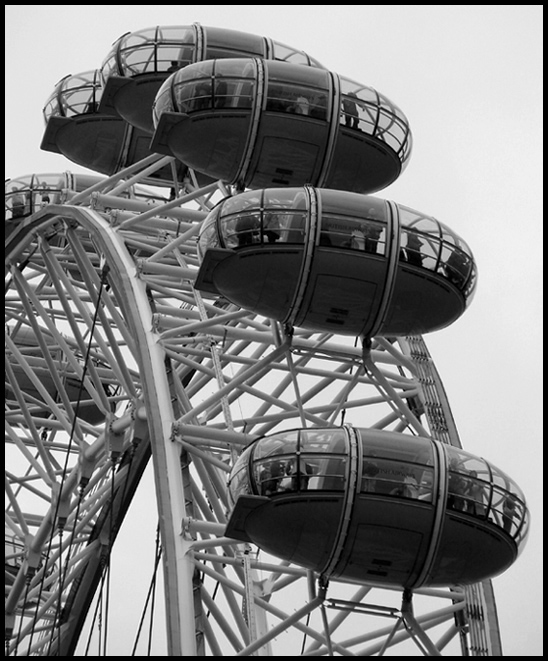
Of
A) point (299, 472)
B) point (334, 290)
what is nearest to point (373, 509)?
point (299, 472)

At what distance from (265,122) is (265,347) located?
712 cm

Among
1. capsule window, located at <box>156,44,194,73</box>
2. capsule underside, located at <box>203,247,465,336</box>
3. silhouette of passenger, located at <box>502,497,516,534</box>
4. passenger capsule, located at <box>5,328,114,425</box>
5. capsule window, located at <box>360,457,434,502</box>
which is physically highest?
capsule window, located at <box>156,44,194,73</box>

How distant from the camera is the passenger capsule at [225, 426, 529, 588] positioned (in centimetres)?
2219

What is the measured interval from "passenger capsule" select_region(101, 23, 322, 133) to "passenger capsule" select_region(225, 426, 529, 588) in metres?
12.0

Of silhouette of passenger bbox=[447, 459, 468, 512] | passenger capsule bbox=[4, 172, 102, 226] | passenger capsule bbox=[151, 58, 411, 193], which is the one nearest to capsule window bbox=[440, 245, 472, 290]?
silhouette of passenger bbox=[447, 459, 468, 512]

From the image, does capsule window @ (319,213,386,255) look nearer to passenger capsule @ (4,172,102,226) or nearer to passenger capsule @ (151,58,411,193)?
passenger capsule @ (151,58,411,193)

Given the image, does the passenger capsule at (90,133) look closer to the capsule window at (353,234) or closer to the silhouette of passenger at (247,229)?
the silhouette of passenger at (247,229)

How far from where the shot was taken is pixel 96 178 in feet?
134

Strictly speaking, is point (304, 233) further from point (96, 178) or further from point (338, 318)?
point (96, 178)

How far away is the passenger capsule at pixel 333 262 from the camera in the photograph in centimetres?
2436

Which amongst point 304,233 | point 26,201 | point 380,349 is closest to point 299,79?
point 304,233

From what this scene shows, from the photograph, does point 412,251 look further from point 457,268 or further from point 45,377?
point 45,377

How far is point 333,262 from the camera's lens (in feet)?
79.7

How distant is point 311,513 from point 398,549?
52.3 inches
